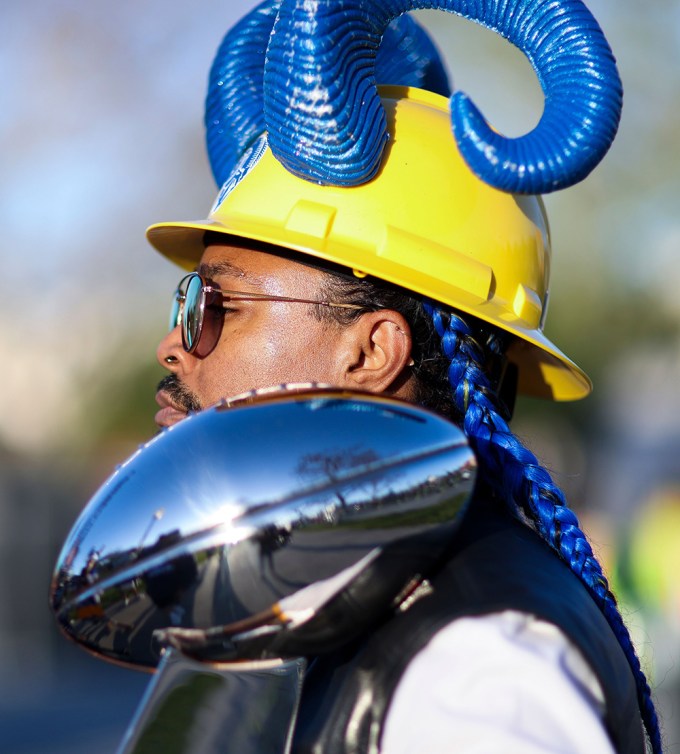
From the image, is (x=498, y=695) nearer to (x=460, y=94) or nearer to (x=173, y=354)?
(x=460, y=94)

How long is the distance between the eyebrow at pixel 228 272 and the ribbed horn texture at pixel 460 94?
0.32 meters

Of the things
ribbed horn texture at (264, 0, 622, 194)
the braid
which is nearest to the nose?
ribbed horn texture at (264, 0, 622, 194)

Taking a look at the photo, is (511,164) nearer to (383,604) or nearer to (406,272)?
(406,272)

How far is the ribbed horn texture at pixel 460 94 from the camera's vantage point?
2.13m

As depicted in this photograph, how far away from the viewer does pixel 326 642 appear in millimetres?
1551

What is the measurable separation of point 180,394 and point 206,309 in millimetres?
224

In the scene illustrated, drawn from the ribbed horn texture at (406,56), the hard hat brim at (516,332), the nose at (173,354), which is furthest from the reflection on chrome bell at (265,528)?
the ribbed horn texture at (406,56)

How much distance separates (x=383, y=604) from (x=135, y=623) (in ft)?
1.18

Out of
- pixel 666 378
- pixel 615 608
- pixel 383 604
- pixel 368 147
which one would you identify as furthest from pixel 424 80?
pixel 666 378

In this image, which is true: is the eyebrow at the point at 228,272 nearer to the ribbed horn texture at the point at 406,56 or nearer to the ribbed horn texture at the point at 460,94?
the ribbed horn texture at the point at 460,94

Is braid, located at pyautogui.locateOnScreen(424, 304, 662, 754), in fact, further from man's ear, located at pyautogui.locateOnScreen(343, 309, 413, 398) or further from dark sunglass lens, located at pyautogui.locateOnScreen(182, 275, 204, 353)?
dark sunglass lens, located at pyautogui.locateOnScreen(182, 275, 204, 353)

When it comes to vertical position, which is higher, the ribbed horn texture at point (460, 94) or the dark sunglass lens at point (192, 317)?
the ribbed horn texture at point (460, 94)

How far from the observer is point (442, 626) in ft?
5.17

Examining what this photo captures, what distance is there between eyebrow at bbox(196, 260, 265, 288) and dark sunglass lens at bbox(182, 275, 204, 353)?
0.06m
